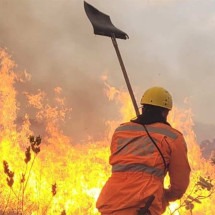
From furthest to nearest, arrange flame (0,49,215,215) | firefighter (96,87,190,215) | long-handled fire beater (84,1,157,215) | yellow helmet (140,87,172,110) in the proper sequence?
flame (0,49,215,215), long-handled fire beater (84,1,157,215), yellow helmet (140,87,172,110), firefighter (96,87,190,215)

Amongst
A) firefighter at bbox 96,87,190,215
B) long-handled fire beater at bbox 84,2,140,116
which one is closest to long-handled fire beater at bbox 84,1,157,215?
long-handled fire beater at bbox 84,2,140,116

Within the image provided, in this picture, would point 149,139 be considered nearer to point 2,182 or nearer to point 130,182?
point 130,182

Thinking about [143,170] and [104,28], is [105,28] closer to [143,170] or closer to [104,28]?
[104,28]

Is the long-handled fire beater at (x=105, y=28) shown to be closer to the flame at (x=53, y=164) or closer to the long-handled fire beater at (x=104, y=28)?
the long-handled fire beater at (x=104, y=28)

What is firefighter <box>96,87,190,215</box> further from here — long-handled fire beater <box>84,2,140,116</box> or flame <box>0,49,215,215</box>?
flame <box>0,49,215,215</box>

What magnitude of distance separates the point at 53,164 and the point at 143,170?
1170 cm

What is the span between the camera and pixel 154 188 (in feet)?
10.8

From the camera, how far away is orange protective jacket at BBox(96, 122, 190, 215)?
10.7ft

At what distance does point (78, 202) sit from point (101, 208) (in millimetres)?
9549

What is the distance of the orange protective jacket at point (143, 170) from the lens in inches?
129

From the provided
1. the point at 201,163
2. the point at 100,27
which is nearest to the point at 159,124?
the point at 100,27

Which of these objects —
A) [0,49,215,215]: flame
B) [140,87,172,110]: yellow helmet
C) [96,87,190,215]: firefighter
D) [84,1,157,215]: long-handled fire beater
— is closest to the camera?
[96,87,190,215]: firefighter

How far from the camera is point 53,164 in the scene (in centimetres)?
1469

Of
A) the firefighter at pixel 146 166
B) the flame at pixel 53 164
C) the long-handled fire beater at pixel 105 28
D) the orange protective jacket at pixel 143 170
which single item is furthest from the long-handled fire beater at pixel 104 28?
the flame at pixel 53 164
